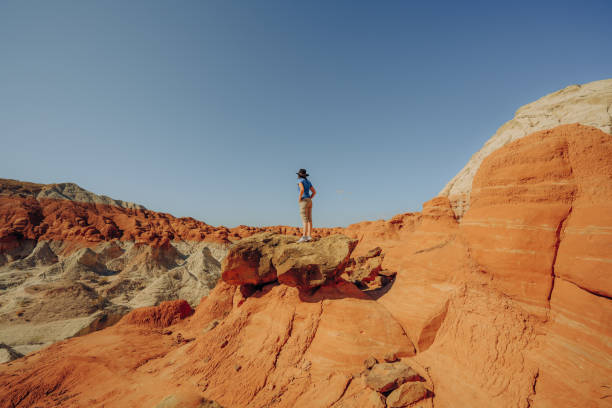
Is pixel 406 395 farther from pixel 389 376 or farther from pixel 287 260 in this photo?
pixel 287 260

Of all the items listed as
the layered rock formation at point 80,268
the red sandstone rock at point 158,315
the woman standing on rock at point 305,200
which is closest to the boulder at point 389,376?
the woman standing on rock at point 305,200

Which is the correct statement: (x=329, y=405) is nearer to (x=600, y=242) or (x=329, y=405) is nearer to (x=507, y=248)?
(x=507, y=248)

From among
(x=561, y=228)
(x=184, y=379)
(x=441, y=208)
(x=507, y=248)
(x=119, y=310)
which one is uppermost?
(x=441, y=208)

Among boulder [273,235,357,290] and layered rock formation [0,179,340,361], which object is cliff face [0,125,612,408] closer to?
boulder [273,235,357,290]

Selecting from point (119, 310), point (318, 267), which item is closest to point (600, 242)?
point (318, 267)

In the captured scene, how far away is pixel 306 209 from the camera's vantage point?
8.38m

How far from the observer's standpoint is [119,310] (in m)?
15.9

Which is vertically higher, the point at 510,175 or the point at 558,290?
the point at 510,175

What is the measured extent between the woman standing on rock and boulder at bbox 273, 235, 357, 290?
2.40 feet

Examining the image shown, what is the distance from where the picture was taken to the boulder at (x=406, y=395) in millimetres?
4824

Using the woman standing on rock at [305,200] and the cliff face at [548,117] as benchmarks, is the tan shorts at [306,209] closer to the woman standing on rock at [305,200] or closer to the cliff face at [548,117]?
the woman standing on rock at [305,200]

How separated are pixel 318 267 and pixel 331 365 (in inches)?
110

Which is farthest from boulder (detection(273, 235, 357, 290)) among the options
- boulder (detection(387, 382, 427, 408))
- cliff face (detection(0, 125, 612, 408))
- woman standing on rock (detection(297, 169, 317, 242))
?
boulder (detection(387, 382, 427, 408))

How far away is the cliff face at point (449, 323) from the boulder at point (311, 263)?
0.36 ft
